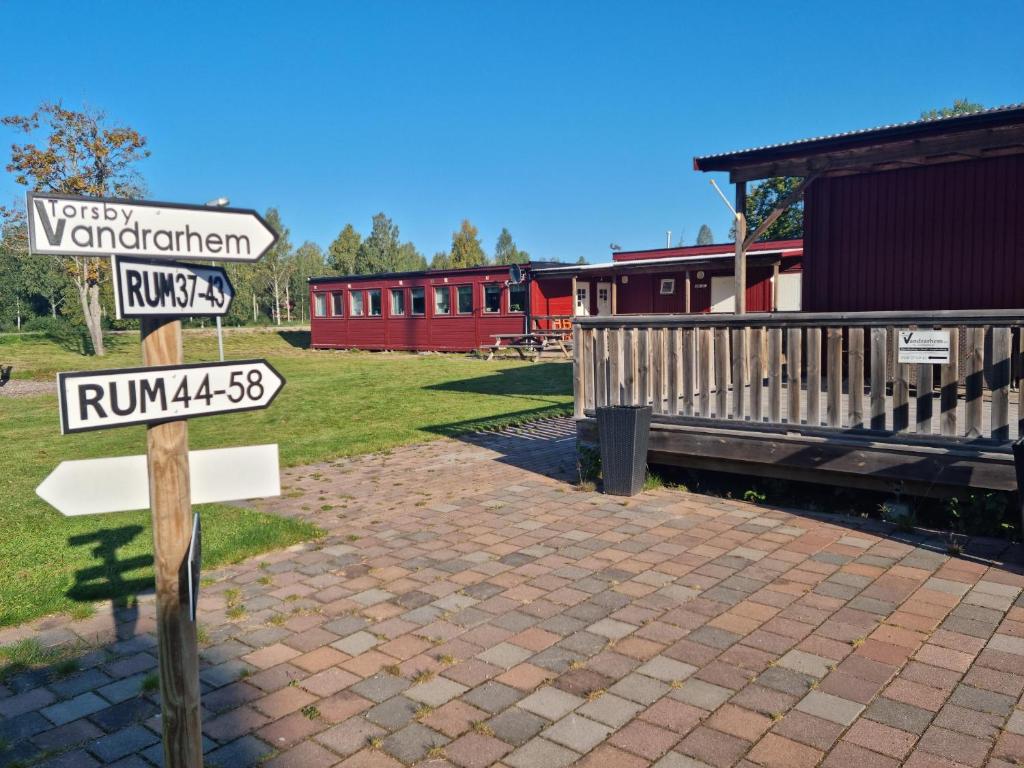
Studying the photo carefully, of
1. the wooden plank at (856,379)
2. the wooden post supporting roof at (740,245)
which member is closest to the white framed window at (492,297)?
the wooden post supporting roof at (740,245)

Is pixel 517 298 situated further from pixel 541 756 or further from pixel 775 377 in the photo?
pixel 541 756

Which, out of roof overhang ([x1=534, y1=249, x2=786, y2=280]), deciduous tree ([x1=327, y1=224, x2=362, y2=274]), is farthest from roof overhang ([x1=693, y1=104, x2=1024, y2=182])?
deciduous tree ([x1=327, y1=224, x2=362, y2=274])

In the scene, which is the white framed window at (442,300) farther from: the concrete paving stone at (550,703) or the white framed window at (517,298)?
the concrete paving stone at (550,703)

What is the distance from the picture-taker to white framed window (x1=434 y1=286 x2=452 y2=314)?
3167 centimetres

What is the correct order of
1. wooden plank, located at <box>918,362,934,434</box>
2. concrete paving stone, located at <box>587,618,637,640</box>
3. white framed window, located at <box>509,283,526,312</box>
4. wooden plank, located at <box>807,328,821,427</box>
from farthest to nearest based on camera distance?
white framed window, located at <box>509,283,526,312</box>, wooden plank, located at <box>807,328,821,427</box>, wooden plank, located at <box>918,362,934,434</box>, concrete paving stone, located at <box>587,618,637,640</box>

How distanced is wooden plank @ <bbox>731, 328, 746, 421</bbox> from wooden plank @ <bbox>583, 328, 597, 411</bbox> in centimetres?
134

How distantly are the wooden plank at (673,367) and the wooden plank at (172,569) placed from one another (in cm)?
508

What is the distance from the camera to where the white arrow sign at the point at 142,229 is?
2.12 m

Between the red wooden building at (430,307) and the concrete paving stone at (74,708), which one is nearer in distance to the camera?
the concrete paving stone at (74,708)

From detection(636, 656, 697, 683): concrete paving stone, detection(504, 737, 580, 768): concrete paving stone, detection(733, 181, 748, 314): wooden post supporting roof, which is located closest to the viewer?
detection(504, 737, 580, 768): concrete paving stone

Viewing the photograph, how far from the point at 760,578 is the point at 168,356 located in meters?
3.66

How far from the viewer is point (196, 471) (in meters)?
2.38

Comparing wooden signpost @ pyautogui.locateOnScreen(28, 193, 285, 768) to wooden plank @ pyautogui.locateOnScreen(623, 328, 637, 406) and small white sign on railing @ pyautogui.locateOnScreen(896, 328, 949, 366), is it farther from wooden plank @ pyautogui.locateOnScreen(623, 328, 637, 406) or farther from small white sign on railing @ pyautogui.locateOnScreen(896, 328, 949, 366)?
wooden plank @ pyautogui.locateOnScreen(623, 328, 637, 406)

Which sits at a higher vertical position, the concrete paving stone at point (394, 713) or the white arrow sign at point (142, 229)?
the white arrow sign at point (142, 229)
